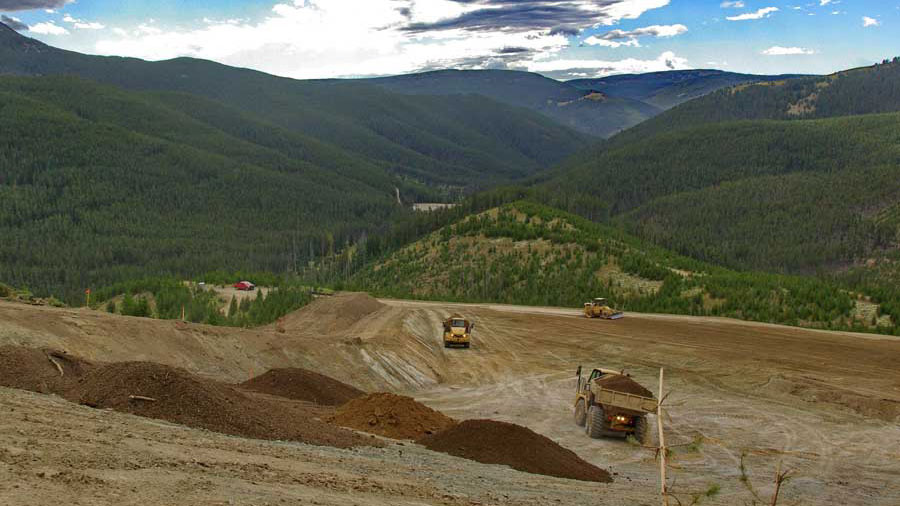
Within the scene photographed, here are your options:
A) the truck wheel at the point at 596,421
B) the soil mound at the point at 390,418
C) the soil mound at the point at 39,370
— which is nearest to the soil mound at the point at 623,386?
the truck wheel at the point at 596,421

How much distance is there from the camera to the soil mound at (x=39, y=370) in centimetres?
2338

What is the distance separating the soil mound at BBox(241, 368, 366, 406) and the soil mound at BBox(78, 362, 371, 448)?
820 centimetres

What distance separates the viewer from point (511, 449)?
81.3 ft

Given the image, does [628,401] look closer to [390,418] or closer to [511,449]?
[511,449]

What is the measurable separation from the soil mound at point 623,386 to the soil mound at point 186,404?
11429 mm

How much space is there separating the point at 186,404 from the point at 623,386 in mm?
16985

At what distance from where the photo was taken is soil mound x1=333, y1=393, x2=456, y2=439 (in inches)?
1110

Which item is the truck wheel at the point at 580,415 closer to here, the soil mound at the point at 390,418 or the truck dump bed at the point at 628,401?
the truck dump bed at the point at 628,401

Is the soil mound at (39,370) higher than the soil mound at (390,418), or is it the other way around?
the soil mound at (39,370)

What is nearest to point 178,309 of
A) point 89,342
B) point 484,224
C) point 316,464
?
point 89,342

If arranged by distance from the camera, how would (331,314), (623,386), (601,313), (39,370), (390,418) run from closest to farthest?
(39,370)
(390,418)
(623,386)
(331,314)
(601,313)

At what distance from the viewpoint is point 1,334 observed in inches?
1184

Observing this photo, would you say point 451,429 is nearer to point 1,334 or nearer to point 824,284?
point 1,334

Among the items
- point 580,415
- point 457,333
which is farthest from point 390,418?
point 457,333
